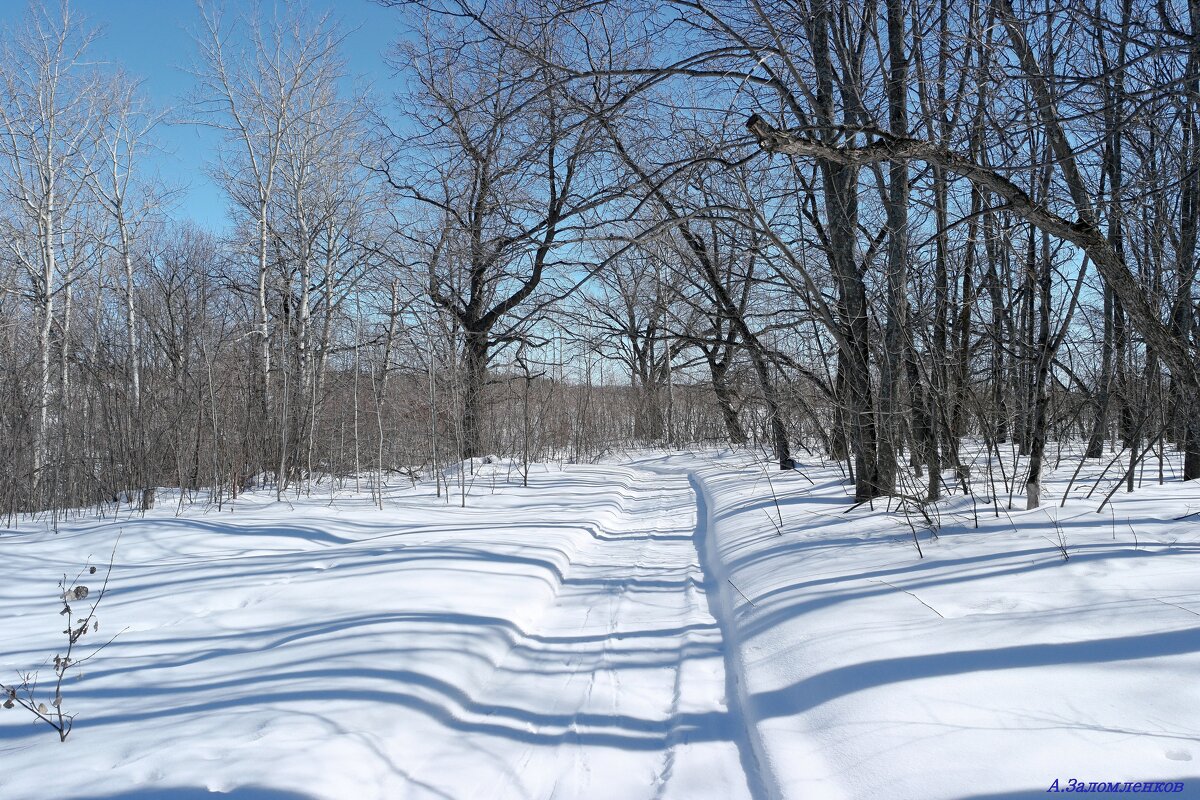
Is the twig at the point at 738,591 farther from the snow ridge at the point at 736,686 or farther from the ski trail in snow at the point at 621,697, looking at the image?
the ski trail in snow at the point at 621,697

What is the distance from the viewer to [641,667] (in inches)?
158

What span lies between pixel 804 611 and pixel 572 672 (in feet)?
5.14

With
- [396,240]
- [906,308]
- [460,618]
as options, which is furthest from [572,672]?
[396,240]

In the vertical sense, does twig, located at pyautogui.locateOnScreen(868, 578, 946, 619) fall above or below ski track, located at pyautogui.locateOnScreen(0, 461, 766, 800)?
above

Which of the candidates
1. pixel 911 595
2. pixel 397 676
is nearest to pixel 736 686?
pixel 911 595

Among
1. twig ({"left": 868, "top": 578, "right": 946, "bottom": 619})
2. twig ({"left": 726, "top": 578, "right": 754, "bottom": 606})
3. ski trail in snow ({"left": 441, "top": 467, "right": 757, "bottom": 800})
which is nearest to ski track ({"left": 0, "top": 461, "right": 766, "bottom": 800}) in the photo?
ski trail in snow ({"left": 441, "top": 467, "right": 757, "bottom": 800})

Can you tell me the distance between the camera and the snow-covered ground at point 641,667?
8.28 feet

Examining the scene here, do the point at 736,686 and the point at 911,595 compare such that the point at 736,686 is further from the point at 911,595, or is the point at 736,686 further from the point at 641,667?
the point at 911,595

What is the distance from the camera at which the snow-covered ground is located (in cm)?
252

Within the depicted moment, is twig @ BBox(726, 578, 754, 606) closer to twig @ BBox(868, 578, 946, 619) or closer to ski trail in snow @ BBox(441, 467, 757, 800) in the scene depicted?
ski trail in snow @ BBox(441, 467, 757, 800)

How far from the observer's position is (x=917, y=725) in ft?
8.81

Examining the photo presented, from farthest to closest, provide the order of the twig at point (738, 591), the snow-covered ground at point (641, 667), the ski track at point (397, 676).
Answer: the twig at point (738, 591) < the ski track at point (397, 676) < the snow-covered ground at point (641, 667)

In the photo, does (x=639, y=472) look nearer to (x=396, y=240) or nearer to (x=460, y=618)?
(x=396, y=240)

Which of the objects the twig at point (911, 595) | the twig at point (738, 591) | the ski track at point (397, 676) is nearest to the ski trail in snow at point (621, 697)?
the ski track at point (397, 676)
